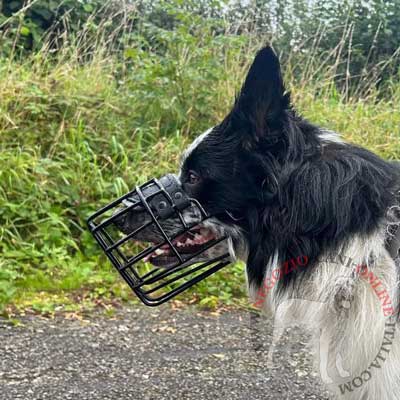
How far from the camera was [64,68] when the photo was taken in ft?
16.9

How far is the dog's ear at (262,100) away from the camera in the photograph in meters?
1.97

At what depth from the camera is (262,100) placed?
6.57ft

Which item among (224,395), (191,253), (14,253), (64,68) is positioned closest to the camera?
(191,253)

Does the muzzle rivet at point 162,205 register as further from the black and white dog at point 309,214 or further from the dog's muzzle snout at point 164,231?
the black and white dog at point 309,214

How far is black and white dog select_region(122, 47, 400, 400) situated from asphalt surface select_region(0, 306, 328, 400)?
812 millimetres

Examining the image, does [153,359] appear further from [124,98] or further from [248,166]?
[124,98]

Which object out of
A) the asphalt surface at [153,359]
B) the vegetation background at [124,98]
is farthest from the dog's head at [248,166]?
the vegetation background at [124,98]

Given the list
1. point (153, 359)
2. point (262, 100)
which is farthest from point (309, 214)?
point (153, 359)

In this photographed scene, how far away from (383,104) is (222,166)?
4.38 metres

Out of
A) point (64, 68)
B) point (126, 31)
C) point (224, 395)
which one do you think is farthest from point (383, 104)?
point (224, 395)

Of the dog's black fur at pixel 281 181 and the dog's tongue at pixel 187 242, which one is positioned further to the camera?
the dog's tongue at pixel 187 242

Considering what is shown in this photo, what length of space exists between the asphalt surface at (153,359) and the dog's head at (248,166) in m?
0.84

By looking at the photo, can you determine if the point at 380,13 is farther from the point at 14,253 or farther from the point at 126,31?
the point at 14,253

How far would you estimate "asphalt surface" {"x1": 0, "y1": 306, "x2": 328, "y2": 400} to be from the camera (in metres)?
2.77
